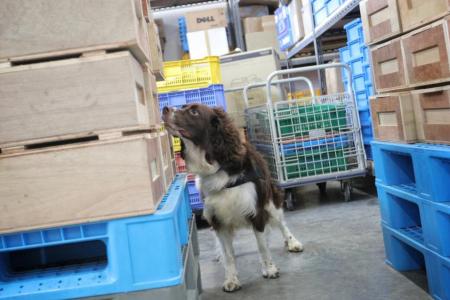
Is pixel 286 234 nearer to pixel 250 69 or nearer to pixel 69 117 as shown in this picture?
pixel 69 117

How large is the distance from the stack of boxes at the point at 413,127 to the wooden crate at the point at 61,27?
1.21 meters

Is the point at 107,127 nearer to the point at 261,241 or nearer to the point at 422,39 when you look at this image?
the point at 422,39

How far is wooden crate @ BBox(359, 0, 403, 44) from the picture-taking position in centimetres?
210

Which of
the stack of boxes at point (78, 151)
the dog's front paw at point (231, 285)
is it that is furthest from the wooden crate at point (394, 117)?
the stack of boxes at point (78, 151)

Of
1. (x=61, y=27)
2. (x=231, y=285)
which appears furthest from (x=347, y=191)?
(x=61, y=27)

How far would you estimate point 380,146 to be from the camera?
7.94 feet

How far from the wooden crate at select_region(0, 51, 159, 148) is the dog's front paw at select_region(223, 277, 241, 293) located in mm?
1525

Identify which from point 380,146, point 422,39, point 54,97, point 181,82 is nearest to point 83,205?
point 54,97

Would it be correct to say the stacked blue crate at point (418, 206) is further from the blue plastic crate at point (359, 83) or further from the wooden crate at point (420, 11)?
the blue plastic crate at point (359, 83)

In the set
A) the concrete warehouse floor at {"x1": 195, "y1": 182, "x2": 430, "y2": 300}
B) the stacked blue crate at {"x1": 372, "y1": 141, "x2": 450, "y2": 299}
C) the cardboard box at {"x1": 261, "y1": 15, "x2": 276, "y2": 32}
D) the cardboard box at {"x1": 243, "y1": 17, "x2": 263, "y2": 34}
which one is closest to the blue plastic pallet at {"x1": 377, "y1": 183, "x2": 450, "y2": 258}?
the stacked blue crate at {"x1": 372, "y1": 141, "x2": 450, "y2": 299}

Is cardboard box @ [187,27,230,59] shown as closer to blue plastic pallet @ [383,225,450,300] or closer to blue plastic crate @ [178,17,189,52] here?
blue plastic crate @ [178,17,189,52]

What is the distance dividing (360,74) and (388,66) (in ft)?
7.71

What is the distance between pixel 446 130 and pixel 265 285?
4.46 feet

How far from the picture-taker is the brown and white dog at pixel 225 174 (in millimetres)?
2541
